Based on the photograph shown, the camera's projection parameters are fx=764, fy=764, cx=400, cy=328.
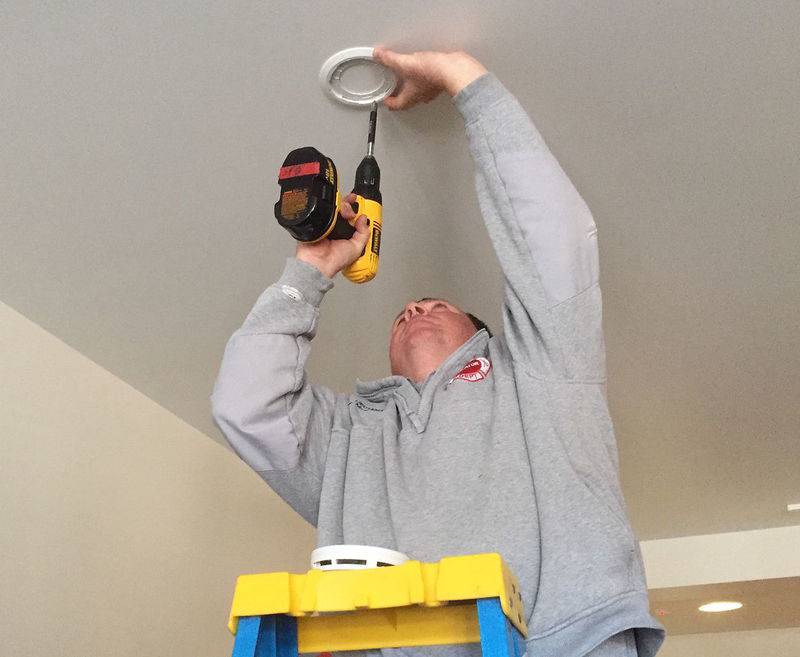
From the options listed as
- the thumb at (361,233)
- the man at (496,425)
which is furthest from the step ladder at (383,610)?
the thumb at (361,233)

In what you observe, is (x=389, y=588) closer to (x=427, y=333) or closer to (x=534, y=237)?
(x=534, y=237)

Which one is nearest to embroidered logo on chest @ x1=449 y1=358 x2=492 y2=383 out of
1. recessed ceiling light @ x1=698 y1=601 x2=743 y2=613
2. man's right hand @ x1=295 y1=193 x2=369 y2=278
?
man's right hand @ x1=295 y1=193 x2=369 y2=278

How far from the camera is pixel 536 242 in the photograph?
3.49ft

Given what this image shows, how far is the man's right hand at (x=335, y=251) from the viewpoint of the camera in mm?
1161

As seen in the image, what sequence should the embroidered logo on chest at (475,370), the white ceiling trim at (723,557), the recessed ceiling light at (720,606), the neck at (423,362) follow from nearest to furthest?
the embroidered logo on chest at (475,370) → the neck at (423,362) → the white ceiling trim at (723,557) → the recessed ceiling light at (720,606)

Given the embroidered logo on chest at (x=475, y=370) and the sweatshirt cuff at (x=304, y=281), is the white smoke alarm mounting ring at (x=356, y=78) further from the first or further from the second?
the embroidered logo on chest at (x=475, y=370)

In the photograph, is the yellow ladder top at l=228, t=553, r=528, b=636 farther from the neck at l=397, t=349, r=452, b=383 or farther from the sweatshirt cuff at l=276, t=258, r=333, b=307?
the neck at l=397, t=349, r=452, b=383

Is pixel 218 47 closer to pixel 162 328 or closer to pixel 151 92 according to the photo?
pixel 151 92

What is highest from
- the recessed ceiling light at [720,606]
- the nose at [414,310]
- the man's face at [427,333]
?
the recessed ceiling light at [720,606]

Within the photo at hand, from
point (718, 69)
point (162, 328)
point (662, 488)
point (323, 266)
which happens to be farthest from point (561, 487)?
point (662, 488)

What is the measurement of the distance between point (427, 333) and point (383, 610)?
63 cm

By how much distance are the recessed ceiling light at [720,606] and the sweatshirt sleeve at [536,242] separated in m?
3.49

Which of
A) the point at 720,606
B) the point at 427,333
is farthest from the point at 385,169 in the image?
the point at 720,606

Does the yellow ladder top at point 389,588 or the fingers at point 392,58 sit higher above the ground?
the fingers at point 392,58
